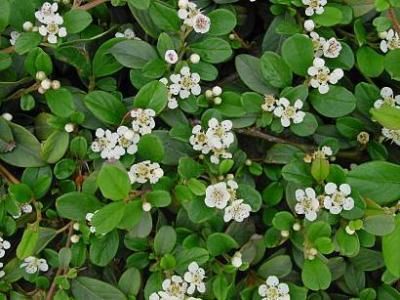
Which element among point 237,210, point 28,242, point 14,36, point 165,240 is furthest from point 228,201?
point 14,36

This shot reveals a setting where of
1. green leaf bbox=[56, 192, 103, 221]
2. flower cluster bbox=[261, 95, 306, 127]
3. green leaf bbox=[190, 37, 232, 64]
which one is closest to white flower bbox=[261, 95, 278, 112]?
flower cluster bbox=[261, 95, 306, 127]

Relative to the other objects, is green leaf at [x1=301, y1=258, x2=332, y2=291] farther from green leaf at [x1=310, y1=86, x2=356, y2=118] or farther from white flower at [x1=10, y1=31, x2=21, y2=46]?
white flower at [x1=10, y1=31, x2=21, y2=46]

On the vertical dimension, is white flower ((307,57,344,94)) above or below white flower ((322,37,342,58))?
below

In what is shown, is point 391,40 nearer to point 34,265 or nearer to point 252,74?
point 252,74

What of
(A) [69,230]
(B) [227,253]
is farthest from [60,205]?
(B) [227,253]

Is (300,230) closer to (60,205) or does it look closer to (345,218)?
(345,218)
